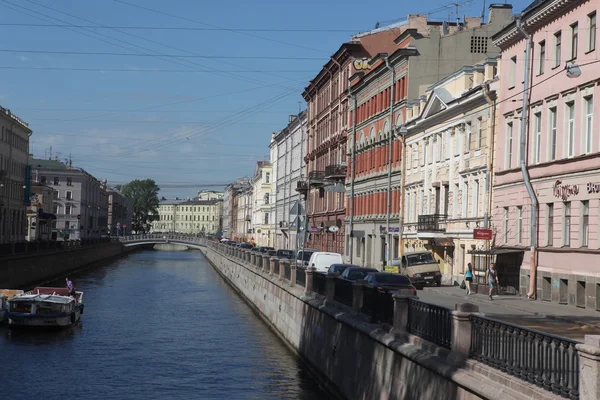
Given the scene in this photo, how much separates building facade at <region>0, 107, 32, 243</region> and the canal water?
42.8 m

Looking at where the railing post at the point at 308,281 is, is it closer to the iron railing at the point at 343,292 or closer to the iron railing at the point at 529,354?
the iron railing at the point at 343,292

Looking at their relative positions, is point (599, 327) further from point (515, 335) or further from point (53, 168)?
point (53, 168)

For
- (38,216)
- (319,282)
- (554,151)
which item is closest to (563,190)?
(554,151)

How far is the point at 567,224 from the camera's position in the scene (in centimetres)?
3522

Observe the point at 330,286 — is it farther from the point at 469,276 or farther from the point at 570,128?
the point at 469,276

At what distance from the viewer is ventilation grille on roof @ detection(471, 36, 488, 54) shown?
60.6 m

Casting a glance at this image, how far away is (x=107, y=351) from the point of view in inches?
1235

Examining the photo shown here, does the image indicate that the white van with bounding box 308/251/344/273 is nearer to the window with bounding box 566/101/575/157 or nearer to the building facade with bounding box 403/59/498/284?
the building facade with bounding box 403/59/498/284

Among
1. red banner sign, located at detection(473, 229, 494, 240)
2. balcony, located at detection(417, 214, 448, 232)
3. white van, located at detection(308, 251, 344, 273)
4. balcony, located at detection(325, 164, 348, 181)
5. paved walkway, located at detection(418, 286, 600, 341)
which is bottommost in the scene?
paved walkway, located at detection(418, 286, 600, 341)

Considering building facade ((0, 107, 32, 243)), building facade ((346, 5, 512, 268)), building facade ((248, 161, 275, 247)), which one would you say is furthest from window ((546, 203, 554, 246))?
building facade ((248, 161, 275, 247))

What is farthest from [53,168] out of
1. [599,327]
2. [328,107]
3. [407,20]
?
[599,327]

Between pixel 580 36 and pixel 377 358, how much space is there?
1966 centimetres

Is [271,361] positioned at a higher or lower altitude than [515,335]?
lower

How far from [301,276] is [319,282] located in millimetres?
4614
